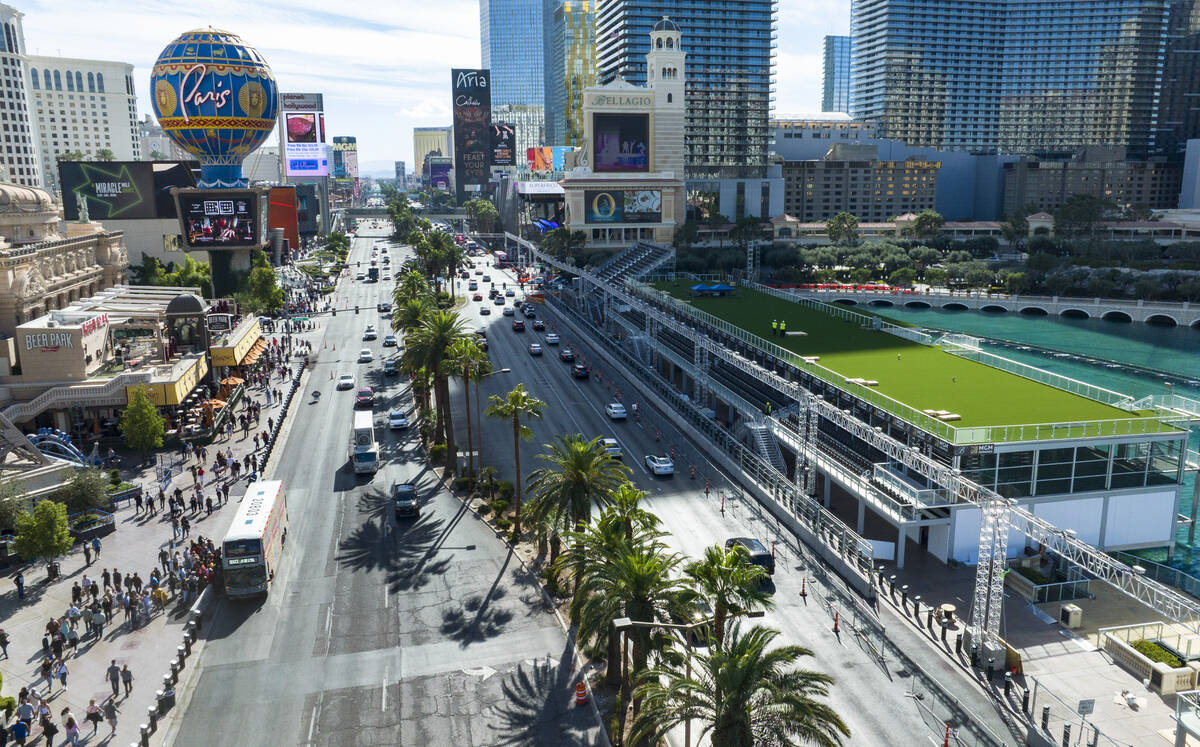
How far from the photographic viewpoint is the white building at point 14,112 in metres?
189

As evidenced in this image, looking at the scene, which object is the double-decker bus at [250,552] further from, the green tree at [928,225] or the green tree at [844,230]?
the green tree at [928,225]

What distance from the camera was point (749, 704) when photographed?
23.0 m

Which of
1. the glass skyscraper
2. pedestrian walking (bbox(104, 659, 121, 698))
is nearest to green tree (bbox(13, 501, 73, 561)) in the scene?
pedestrian walking (bbox(104, 659, 121, 698))

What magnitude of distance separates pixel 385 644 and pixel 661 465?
24.3 metres

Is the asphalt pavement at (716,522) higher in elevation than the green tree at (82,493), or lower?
lower

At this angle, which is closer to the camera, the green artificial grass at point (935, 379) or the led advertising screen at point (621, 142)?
the green artificial grass at point (935, 379)

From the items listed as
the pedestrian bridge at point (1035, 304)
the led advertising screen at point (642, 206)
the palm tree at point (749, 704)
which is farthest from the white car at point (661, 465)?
the led advertising screen at point (642, 206)

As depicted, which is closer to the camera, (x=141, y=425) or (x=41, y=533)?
(x=41, y=533)

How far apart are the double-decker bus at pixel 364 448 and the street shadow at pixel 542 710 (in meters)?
26.0

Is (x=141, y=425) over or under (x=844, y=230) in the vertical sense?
under

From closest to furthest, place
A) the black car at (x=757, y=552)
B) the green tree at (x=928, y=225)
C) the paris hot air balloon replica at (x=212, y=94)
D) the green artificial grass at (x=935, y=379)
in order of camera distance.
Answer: the black car at (x=757, y=552) → the green artificial grass at (x=935, y=379) → the paris hot air balloon replica at (x=212, y=94) → the green tree at (x=928, y=225)

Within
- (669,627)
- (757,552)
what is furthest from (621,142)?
(669,627)

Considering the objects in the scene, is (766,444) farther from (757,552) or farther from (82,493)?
(82,493)

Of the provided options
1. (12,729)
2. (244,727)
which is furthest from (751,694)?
(12,729)
